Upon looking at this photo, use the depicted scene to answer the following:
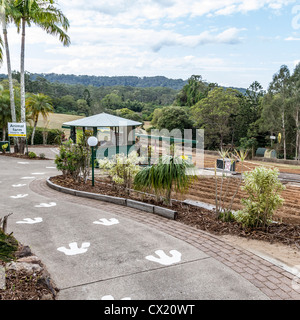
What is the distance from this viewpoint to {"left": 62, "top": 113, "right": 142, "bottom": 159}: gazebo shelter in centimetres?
1446

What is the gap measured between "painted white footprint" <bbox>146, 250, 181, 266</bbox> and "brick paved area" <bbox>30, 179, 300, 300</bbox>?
0.48 m

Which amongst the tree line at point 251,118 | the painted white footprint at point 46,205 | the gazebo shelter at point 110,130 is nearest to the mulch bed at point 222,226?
Answer: the painted white footprint at point 46,205

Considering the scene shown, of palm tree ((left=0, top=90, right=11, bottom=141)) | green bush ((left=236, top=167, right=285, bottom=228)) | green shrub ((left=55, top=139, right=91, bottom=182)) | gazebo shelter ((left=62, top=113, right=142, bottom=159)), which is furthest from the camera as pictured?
palm tree ((left=0, top=90, right=11, bottom=141))

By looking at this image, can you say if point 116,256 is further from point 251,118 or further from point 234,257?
point 251,118

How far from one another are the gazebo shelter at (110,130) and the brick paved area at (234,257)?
826 centimetres

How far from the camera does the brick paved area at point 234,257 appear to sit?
3.53 meters

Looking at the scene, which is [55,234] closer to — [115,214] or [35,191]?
[115,214]

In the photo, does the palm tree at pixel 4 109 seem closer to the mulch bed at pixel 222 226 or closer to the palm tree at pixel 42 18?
the palm tree at pixel 42 18

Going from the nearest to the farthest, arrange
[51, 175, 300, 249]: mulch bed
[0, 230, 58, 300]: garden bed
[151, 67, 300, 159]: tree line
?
[0, 230, 58, 300]: garden bed < [51, 175, 300, 249]: mulch bed < [151, 67, 300, 159]: tree line

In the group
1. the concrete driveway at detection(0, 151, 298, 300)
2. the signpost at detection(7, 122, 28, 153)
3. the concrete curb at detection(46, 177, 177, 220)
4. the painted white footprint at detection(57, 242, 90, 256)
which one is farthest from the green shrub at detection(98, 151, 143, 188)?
the signpost at detection(7, 122, 28, 153)

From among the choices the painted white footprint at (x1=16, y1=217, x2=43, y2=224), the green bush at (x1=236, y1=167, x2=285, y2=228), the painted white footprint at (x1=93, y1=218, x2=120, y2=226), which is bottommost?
the painted white footprint at (x1=93, y1=218, x2=120, y2=226)

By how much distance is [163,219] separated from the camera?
610 cm

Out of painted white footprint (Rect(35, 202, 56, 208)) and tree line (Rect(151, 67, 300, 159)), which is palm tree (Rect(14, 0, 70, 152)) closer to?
painted white footprint (Rect(35, 202, 56, 208))
